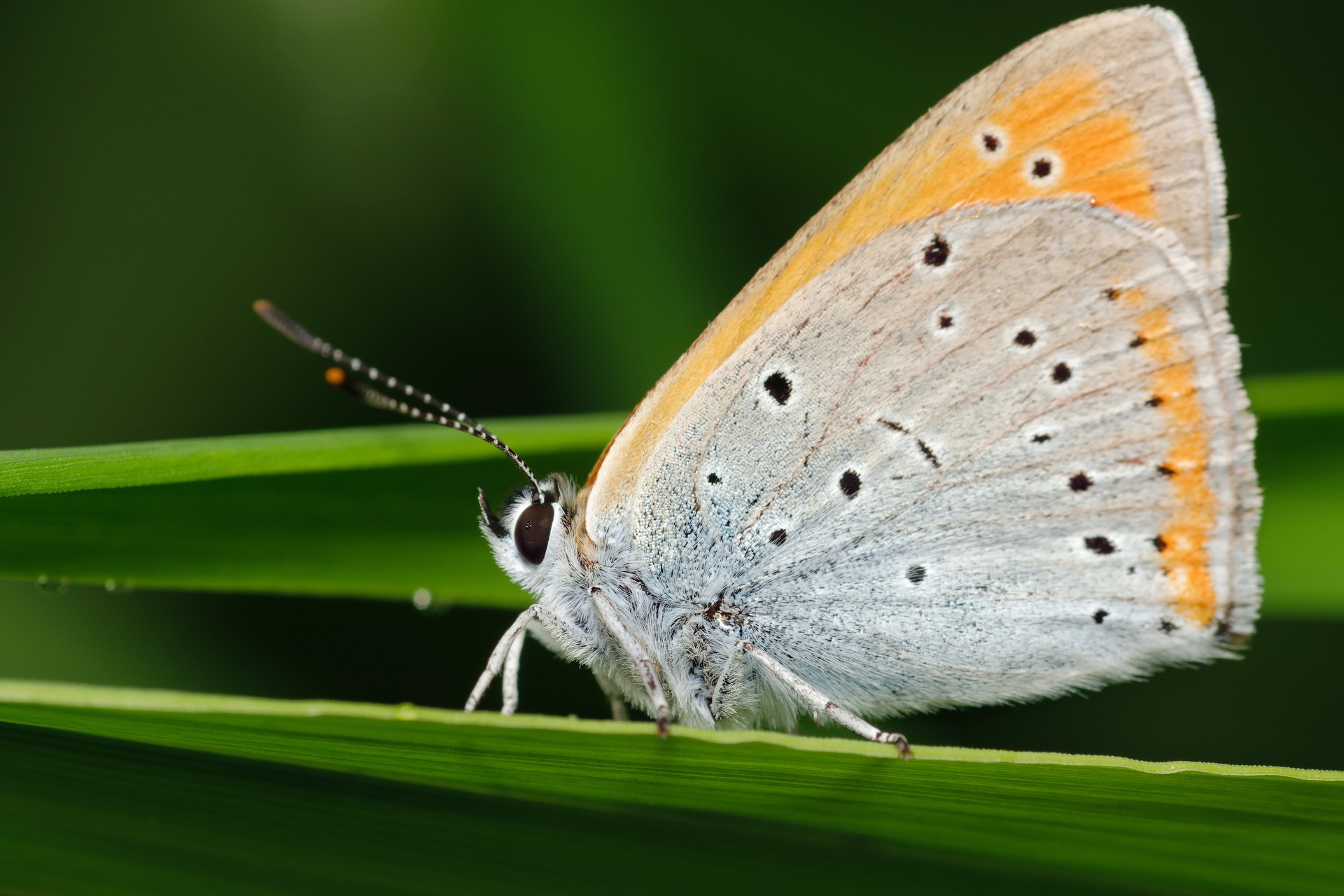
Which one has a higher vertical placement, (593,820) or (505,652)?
(505,652)

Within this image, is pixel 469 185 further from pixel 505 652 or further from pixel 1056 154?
pixel 1056 154

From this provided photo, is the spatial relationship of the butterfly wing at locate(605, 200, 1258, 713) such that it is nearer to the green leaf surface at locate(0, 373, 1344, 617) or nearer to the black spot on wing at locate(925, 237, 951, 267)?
the black spot on wing at locate(925, 237, 951, 267)

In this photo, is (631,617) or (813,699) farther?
(631,617)

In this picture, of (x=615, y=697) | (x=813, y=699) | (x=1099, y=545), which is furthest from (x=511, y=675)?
(x=1099, y=545)

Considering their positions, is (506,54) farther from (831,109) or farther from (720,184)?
(831,109)

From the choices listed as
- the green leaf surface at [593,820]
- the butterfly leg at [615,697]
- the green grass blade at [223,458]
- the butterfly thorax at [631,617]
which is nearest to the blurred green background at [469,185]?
the butterfly leg at [615,697]
